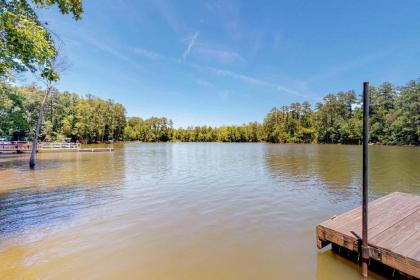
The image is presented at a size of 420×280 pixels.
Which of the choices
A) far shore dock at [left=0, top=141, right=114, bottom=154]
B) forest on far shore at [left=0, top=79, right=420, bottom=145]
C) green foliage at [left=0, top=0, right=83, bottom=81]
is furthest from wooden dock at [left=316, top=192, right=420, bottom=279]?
far shore dock at [left=0, top=141, right=114, bottom=154]

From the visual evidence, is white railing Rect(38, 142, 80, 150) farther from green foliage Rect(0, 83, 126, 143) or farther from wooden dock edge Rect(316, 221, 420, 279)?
wooden dock edge Rect(316, 221, 420, 279)

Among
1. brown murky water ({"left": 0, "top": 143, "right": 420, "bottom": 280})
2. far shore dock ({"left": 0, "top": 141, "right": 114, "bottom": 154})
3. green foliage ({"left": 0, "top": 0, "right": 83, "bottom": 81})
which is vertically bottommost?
brown murky water ({"left": 0, "top": 143, "right": 420, "bottom": 280})

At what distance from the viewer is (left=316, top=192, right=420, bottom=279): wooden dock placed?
3.33 metres

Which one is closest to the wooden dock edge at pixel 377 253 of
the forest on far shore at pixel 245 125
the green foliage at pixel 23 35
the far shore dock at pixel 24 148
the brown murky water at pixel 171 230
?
the brown murky water at pixel 171 230

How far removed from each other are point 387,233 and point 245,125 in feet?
338

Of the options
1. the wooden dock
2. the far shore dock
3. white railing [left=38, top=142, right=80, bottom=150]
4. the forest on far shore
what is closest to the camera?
the wooden dock

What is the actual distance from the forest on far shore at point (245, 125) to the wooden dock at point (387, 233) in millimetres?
30706

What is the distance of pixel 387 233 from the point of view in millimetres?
3936

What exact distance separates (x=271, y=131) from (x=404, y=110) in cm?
4088

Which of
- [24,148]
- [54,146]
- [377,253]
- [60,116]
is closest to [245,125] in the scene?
[60,116]

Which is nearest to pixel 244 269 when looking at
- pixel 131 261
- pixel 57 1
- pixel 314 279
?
pixel 314 279

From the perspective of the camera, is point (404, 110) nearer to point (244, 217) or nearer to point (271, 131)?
point (271, 131)

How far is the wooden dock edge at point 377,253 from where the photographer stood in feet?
10.4

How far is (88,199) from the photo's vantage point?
8656 mm
